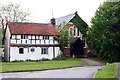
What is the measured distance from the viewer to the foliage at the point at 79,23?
50.2m

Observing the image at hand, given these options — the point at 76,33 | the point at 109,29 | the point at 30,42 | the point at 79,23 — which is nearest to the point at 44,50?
the point at 30,42

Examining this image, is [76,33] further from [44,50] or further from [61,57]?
[44,50]

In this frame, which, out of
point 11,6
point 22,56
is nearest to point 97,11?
point 22,56

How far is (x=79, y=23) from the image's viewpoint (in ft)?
165

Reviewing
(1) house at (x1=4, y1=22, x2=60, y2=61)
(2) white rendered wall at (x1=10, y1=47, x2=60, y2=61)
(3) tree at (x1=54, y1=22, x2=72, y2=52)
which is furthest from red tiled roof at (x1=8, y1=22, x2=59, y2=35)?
(2) white rendered wall at (x1=10, y1=47, x2=60, y2=61)

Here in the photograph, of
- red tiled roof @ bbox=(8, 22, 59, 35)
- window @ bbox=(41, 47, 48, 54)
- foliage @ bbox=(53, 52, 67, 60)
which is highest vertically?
red tiled roof @ bbox=(8, 22, 59, 35)

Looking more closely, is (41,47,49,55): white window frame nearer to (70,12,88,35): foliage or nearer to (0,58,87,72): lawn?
→ (0,58,87,72): lawn

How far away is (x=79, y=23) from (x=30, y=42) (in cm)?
1089

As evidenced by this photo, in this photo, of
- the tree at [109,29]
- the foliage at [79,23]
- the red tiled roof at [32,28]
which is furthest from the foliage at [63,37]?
the tree at [109,29]

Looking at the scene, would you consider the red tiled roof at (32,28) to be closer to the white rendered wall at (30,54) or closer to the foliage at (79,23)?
the white rendered wall at (30,54)

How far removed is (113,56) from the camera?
131 feet

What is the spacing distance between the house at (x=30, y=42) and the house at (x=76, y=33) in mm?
3300

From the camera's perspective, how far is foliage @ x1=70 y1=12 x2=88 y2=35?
1975 inches

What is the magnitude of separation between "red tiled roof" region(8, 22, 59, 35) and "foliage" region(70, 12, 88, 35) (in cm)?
430
